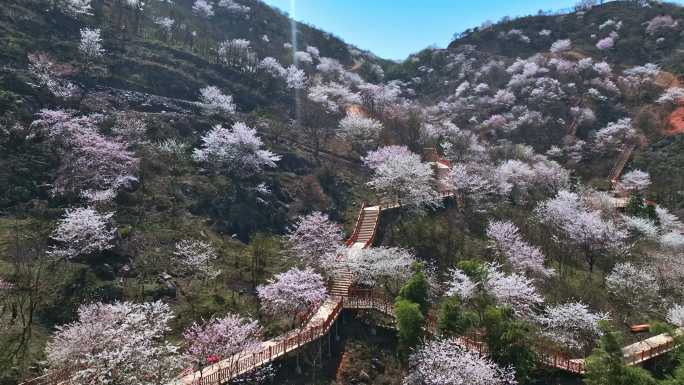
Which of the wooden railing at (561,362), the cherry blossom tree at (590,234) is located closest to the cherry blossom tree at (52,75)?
the wooden railing at (561,362)

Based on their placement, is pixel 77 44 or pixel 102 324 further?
pixel 77 44

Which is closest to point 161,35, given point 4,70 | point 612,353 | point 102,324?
point 4,70

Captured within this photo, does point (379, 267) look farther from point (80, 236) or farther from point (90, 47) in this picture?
point (90, 47)

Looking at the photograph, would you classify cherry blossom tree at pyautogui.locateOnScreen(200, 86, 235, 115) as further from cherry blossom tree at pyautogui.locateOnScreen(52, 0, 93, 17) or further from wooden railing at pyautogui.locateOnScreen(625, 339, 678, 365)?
wooden railing at pyautogui.locateOnScreen(625, 339, 678, 365)

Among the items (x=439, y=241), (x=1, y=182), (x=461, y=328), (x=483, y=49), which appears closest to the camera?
(x=461, y=328)

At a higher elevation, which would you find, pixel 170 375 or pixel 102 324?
pixel 102 324

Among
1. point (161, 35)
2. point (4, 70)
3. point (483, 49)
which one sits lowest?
point (4, 70)

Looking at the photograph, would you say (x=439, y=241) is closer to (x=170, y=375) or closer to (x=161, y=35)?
(x=170, y=375)

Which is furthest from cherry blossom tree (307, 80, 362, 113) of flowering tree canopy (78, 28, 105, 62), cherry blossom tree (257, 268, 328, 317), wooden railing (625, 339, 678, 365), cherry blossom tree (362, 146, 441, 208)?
wooden railing (625, 339, 678, 365)
